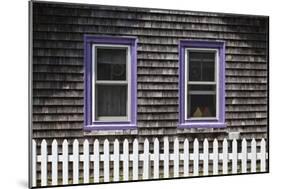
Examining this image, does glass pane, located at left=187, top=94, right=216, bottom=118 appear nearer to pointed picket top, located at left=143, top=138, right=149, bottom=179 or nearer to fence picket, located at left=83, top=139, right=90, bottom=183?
pointed picket top, located at left=143, top=138, right=149, bottom=179

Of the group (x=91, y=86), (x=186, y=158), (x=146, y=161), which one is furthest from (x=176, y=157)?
(x=91, y=86)

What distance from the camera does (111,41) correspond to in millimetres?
7238

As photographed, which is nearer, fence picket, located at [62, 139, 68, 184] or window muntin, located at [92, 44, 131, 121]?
fence picket, located at [62, 139, 68, 184]

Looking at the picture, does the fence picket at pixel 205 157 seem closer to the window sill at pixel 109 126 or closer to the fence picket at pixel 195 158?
the fence picket at pixel 195 158

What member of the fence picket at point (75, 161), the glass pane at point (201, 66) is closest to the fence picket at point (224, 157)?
the glass pane at point (201, 66)

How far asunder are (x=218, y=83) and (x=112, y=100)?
174cm

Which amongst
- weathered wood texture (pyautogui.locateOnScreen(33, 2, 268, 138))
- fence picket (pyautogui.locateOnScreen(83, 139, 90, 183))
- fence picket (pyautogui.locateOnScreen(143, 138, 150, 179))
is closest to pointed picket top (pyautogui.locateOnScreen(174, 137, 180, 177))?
weathered wood texture (pyautogui.locateOnScreen(33, 2, 268, 138))

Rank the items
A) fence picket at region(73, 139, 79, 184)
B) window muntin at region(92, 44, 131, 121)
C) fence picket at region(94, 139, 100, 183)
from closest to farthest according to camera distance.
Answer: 1. fence picket at region(73, 139, 79, 184)
2. fence picket at region(94, 139, 100, 183)
3. window muntin at region(92, 44, 131, 121)

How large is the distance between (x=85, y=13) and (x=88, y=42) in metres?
0.42

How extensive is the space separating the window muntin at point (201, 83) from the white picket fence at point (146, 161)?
1.64 feet

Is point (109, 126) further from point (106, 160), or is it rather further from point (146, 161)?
point (146, 161)

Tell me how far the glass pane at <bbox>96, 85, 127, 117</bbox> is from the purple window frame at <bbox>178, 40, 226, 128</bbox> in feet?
3.01

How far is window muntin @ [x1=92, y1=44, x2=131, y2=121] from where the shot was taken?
7227 mm

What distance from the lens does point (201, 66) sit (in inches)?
308
